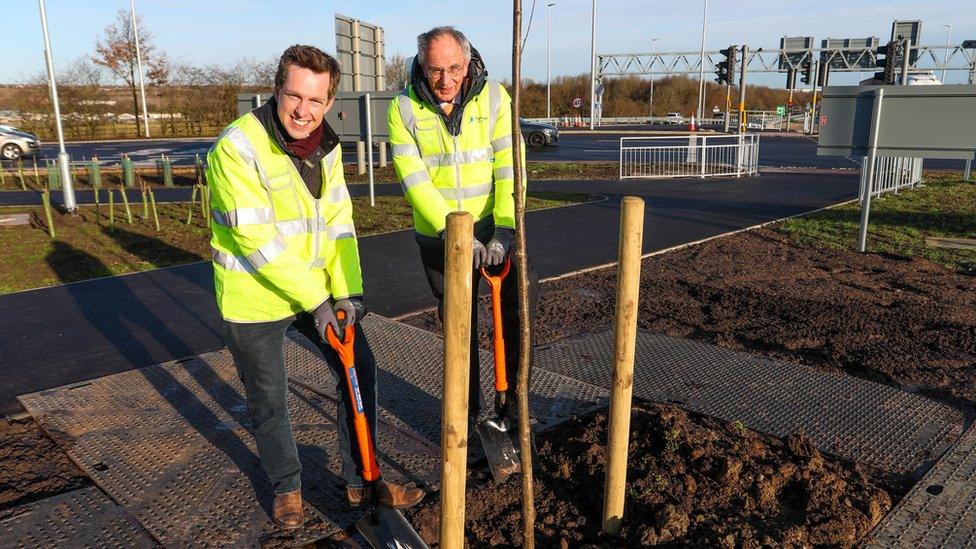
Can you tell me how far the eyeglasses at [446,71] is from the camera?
3.05m

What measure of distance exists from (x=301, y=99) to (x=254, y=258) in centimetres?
61

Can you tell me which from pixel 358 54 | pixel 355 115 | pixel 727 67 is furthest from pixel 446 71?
pixel 727 67

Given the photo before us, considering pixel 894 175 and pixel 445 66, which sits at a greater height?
pixel 445 66

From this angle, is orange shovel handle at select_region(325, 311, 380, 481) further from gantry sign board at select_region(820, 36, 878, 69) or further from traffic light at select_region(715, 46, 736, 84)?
gantry sign board at select_region(820, 36, 878, 69)

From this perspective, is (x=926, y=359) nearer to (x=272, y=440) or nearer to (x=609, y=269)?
(x=609, y=269)

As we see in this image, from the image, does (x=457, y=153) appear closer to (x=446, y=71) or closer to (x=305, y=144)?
(x=446, y=71)

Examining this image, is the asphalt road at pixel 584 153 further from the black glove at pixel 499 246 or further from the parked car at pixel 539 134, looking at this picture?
the black glove at pixel 499 246

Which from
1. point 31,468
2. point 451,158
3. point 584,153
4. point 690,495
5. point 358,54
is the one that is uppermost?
point 358,54

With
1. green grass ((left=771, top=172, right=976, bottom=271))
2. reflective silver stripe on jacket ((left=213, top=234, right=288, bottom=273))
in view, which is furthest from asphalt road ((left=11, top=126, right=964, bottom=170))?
reflective silver stripe on jacket ((left=213, top=234, right=288, bottom=273))

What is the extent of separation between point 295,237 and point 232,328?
0.43 metres

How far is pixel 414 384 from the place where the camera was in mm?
4410

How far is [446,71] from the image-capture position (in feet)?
10.0

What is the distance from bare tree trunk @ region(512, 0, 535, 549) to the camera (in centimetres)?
216

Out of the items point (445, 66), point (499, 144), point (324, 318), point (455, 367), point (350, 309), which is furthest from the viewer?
point (499, 144)
